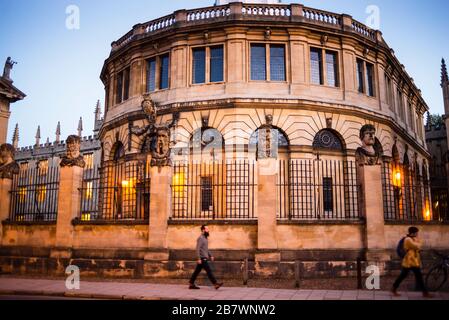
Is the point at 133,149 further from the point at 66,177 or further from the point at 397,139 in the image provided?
the point at 397,139

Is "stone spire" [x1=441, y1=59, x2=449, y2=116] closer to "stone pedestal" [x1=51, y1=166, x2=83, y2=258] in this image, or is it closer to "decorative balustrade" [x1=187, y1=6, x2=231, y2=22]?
"decorative balustrade" [x1=187, y1=6, x2=231, y2=22]

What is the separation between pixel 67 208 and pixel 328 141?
49.0 feet

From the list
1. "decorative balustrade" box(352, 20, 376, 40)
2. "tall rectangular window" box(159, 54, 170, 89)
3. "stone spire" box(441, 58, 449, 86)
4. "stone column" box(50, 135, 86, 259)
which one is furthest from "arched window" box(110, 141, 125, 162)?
"stone spire" box(441, 58, 449, 86)

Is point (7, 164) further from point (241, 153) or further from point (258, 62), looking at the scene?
point (258, 62)

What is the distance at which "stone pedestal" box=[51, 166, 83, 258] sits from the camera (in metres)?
16.1

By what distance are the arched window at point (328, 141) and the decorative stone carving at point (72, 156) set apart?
13.1 m

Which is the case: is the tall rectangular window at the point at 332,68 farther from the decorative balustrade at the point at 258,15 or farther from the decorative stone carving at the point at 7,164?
the decorative stone carving at the point at 7,164

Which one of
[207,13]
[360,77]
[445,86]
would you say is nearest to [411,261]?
[360,77]

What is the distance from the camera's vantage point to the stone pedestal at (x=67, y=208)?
52.7 ft

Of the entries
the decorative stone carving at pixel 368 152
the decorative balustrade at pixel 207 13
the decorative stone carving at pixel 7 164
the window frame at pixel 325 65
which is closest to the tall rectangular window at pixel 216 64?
the decorative balustrade at pixel 207 13

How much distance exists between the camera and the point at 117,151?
28469mm

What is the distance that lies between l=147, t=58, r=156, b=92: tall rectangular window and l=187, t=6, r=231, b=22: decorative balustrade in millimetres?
3726

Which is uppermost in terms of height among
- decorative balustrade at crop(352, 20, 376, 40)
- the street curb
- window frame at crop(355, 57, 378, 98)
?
decorative balustrade at crop(352, 20, 376, 40)
